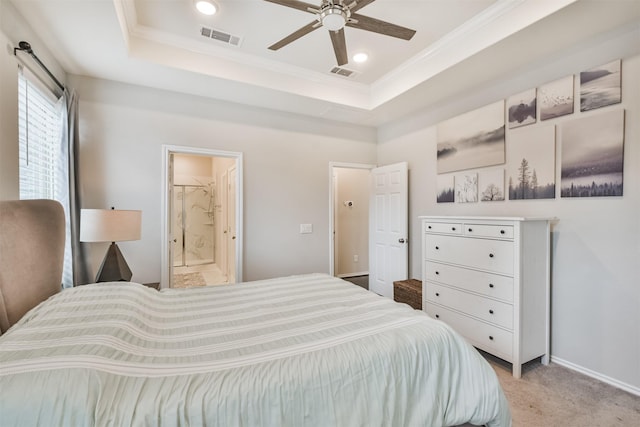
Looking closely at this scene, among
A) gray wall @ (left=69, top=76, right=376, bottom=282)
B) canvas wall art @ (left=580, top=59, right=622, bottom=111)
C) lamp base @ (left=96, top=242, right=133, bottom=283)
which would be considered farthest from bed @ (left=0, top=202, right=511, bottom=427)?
canvas wall art @ (left=580, top=59, right=622, bottom=111)

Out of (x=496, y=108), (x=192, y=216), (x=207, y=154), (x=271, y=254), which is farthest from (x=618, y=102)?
(x=192, y=216)

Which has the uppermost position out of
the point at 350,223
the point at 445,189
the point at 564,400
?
the point at 445,189

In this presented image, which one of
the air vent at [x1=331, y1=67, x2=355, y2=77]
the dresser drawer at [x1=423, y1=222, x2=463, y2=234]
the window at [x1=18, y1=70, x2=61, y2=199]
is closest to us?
the window at [x1=18, y1=70, x2=61, y2=199]

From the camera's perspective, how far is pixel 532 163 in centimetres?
254

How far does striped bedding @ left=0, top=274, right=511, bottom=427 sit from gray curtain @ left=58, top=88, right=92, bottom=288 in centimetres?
117

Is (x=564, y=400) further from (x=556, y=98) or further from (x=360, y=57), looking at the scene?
(x=360, y=57)

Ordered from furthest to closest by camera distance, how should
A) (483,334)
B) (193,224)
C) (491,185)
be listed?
(193,224), (491,185), (483,334)

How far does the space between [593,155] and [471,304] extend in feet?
5.11

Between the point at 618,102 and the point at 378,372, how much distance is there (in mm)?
2685

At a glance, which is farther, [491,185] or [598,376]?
[491,185]

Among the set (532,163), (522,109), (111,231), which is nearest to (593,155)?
(532,163)

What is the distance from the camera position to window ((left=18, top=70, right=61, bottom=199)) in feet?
6.33

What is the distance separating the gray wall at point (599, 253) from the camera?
78.4 inches

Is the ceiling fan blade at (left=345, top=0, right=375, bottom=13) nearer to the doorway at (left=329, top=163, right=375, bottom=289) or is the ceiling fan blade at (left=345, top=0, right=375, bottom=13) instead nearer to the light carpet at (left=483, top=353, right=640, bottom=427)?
the light carpet at (left=483, top=353, right=640, bottom=427)
